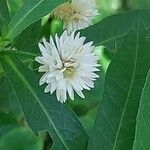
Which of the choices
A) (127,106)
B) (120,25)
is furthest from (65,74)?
(120,25)

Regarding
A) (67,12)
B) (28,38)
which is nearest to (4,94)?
(28,38)

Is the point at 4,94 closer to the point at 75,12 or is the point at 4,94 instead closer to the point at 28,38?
the point at 28,38

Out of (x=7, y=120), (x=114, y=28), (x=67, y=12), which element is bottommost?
(x=7, y=120)

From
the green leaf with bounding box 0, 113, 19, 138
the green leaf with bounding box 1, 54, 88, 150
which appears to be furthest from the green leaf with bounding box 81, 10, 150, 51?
the green leaf with bounding box 0, 113, 19, 138

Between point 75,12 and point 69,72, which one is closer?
point 69,72

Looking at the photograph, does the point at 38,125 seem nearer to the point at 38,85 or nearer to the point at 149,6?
the point at 38,85

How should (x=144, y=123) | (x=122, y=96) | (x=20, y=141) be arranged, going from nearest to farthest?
(x=20, y=141) → (x=144, y=123) → (x=122, y=96)
